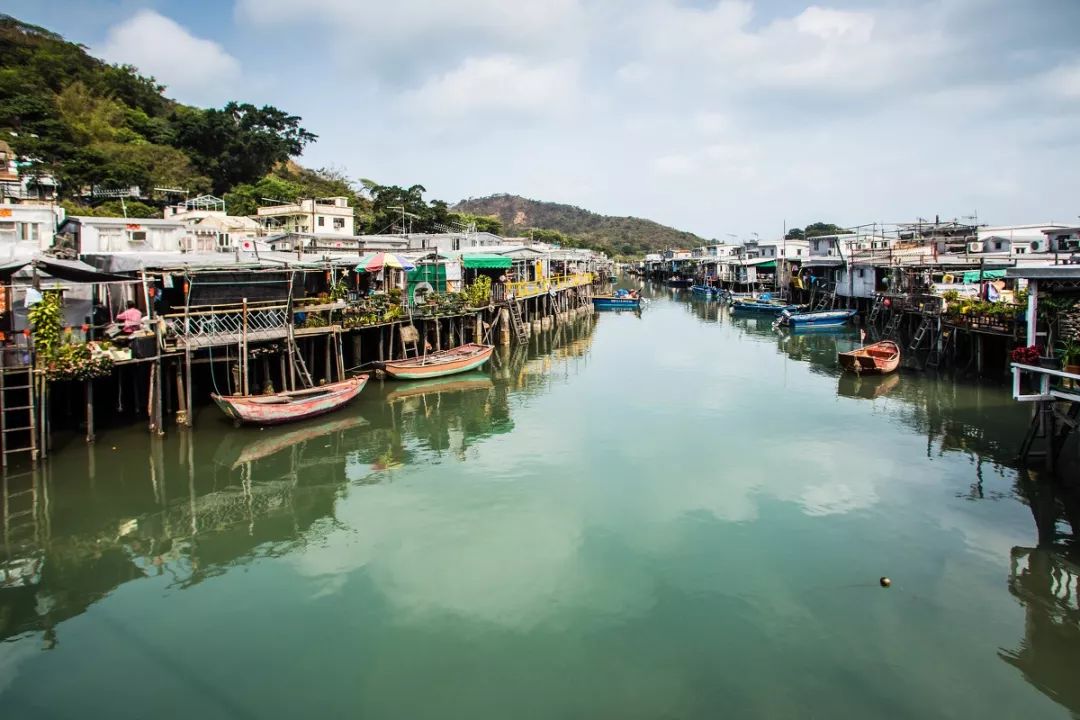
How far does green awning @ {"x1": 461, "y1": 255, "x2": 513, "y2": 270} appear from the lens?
35.2 m

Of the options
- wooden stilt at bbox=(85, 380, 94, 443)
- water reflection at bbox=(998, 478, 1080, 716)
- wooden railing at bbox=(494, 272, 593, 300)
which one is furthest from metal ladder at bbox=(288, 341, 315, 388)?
water reflection at bbox=(998, 478, 1080, 716)

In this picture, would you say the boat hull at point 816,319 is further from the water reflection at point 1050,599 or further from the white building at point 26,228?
the white building at point 26,228

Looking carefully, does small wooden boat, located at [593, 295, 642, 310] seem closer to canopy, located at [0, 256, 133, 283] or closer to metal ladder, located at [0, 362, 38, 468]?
canopy, located at [0, 256, 133, 283]

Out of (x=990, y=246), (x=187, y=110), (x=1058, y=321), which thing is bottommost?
(x=1058, y=321)

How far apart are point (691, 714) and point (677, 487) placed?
24.4ft

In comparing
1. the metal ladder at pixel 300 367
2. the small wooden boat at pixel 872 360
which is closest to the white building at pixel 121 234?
the metal ladder at pixel 300 367

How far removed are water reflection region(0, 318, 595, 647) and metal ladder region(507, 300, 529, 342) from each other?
14593 mm

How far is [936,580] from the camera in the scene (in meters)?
10.9

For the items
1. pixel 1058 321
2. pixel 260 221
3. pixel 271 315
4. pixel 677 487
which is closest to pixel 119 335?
pixel 271 315

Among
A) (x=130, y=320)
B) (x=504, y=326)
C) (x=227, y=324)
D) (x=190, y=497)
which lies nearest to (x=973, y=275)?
(x=504, y=326)

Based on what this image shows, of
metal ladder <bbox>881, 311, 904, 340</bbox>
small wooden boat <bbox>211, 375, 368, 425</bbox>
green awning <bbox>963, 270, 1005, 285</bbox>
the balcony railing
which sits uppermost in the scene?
green awning <bbox>963, 270, 1005, 285</bbox>

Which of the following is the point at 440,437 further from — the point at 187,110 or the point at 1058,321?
the point at 187,110

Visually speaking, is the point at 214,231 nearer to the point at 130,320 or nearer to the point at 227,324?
A: the point at 227,324

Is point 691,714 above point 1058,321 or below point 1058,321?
below
